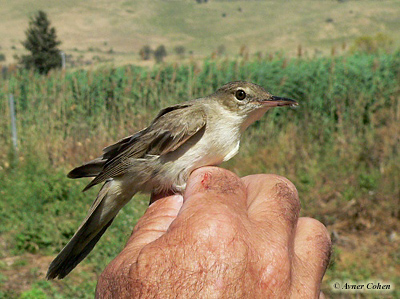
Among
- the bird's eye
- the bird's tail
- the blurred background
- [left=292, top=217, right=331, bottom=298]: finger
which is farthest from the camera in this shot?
the blurred background

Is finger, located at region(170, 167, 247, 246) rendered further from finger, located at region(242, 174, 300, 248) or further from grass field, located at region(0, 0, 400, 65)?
grass field, located at region(0, 0, 400, 65)

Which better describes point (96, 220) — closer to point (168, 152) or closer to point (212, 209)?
point (168, 152)

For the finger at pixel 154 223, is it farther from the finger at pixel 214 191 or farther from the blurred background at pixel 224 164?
the blurred background at pixel 224 164

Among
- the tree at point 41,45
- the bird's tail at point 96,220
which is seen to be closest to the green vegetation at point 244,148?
the bird's tail at point 96,220

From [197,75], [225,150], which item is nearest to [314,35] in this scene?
[197,75]

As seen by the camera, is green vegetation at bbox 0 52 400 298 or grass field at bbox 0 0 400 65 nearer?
green vegetation at bbox 0 52 400 298

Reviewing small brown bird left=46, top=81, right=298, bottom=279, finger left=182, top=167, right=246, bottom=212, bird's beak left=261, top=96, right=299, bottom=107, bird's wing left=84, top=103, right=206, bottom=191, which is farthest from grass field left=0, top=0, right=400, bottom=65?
finger left=182, top=167, right=246, bottom=212
